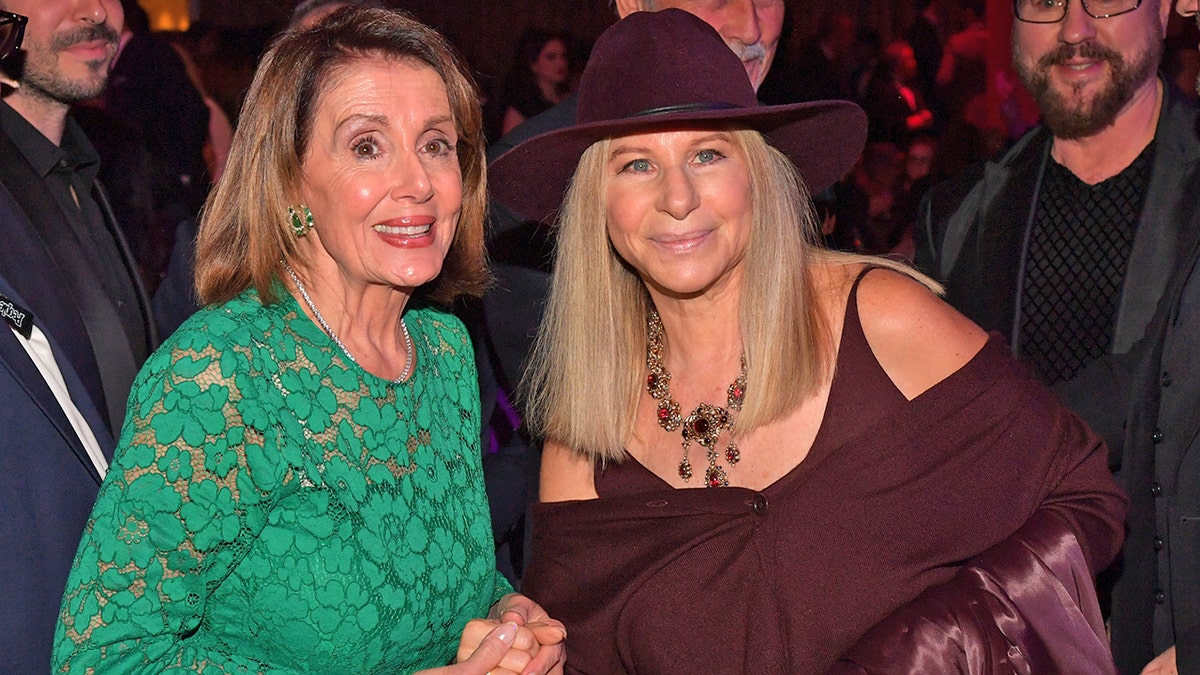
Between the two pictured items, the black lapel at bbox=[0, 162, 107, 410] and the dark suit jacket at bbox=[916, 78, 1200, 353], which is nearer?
the black lapel at bbox=[0, 162, 107, 410]

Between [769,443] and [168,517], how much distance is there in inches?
44.1

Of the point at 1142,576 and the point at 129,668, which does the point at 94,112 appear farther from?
the point at 1142,576

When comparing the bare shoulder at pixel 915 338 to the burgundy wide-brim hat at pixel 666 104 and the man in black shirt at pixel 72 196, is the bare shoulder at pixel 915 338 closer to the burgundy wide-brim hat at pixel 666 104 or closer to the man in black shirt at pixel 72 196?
the burgundy wide-brim hat at pixel 666 104

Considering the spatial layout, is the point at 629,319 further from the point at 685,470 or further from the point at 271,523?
the point at 271,523

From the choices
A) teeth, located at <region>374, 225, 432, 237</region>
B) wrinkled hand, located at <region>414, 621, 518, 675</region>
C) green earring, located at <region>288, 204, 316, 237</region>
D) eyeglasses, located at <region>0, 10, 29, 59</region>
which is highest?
eyeglasses, located at <region>0, 10, 29, 59</region>

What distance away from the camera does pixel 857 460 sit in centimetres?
226

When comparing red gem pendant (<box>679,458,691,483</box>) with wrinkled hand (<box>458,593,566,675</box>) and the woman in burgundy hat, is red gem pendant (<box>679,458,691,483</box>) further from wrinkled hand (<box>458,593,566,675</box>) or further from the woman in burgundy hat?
wrinkled hand (<box>458,593,566,675</box>)

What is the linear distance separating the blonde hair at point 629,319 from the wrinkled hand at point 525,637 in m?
0.35

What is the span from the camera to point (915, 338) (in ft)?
7.57

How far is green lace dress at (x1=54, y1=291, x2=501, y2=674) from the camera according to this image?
1.74 m

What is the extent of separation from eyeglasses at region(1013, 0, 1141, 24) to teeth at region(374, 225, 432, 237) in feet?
7.24

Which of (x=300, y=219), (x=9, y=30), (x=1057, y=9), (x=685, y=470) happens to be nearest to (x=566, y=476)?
(x=685, y=470)

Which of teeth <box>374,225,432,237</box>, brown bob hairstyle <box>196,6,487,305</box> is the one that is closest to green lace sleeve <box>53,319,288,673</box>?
brown bob hairstyle <box>196,6,487,305</box>

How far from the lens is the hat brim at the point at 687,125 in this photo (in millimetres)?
2295
